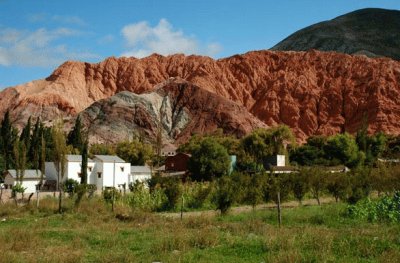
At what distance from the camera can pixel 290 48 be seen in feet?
614

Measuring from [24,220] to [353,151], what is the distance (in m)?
57.5

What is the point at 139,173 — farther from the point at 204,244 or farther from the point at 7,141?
the point at 204,244

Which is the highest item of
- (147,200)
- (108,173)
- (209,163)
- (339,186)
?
(209,163)

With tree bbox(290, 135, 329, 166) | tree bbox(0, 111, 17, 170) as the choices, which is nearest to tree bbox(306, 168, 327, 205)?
tree bbox(0, 111, 17, 170)

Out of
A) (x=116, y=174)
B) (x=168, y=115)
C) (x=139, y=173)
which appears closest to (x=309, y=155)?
(x=139, y=173)

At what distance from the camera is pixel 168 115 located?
4724 inches

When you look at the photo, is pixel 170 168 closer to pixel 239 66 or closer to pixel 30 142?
pixel 30 142

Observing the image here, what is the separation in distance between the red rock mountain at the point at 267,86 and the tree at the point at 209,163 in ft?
194

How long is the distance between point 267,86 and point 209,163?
84608 millimetres

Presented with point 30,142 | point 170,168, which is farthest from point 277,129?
point 30,142

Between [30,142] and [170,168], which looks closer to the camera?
[30,142]

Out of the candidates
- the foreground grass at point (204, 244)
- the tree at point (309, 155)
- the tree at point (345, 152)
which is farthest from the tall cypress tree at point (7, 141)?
the tree at point (345, 152)

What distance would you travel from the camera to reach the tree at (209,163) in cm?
5472

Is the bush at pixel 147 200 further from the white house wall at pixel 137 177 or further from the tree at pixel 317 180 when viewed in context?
the white house wall at pixel 137 177
